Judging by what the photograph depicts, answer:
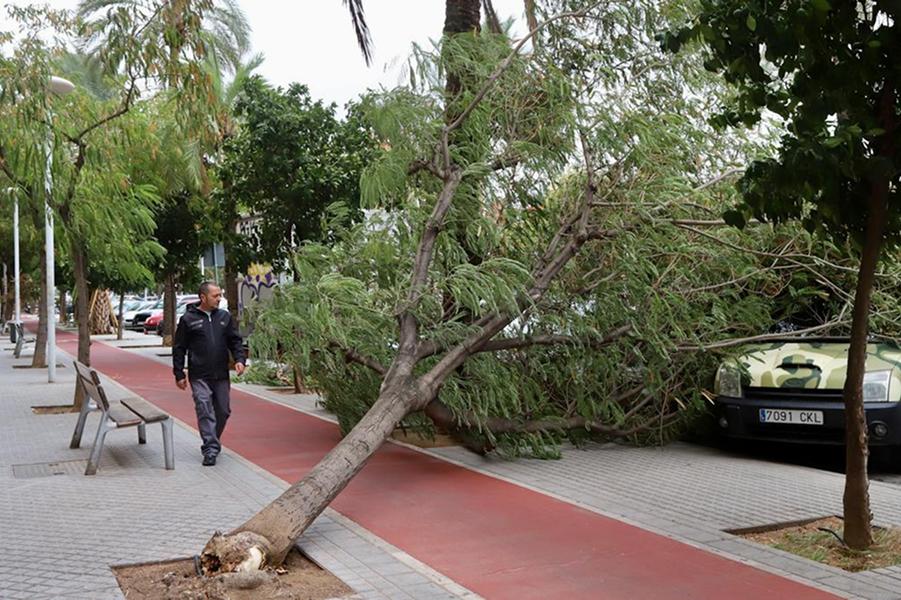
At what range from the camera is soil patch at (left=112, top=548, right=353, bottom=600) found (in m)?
5.38

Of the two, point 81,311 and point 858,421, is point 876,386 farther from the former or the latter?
point 81,311

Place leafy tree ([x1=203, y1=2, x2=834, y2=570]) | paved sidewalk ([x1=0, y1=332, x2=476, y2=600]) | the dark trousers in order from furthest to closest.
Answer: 1. the dark trousers
2. leafy tree ([x1=203, y1=2, x2=834, y2=570])
3. paved sidewalk ([x1=0, y1=332, x2=476, y2=600])

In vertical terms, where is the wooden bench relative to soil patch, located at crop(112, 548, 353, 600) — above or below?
above

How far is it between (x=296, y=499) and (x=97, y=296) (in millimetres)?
40163

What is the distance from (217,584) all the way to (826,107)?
4368 mm

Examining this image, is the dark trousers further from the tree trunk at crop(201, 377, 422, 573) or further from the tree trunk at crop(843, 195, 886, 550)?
the tree trunk at crop(843, 195, 886, 550)

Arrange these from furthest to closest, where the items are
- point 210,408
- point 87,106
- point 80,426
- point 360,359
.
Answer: point 87,106
point 80,426
point 210,408
point 360,359

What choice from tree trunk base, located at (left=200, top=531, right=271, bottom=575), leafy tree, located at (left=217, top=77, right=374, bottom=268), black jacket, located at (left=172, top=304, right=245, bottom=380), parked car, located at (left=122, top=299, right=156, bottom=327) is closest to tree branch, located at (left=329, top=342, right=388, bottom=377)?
black jacket, located at (left=172, top=304, right=245, bottom=380)

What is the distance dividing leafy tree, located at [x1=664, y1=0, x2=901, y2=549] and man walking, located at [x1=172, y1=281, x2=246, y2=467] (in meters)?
5.67

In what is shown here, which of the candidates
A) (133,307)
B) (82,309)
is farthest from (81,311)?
(133,307)

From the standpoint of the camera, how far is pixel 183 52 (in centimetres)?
1153

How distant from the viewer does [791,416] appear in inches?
362

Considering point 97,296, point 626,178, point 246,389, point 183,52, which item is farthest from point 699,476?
point 97,296

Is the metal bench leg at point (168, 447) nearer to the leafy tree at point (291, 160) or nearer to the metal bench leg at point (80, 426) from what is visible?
the metal bench leg at point (80, 426)
